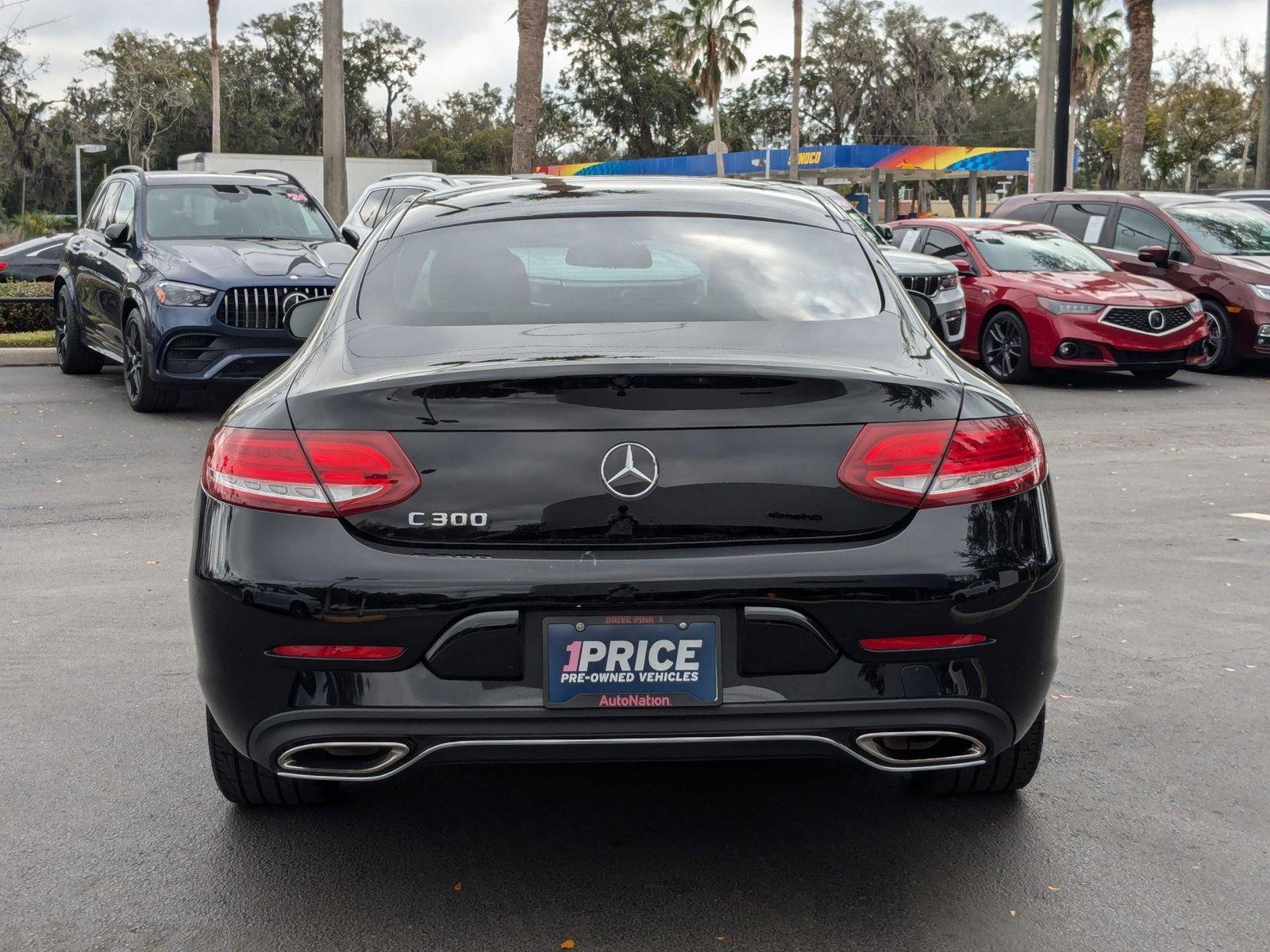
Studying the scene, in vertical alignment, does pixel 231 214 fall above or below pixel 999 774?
above

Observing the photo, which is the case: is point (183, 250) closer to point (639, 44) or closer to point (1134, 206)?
point (1134, 206)

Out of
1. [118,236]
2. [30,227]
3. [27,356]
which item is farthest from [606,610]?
[30,227]

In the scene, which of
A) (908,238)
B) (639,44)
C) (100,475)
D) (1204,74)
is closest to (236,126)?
(639,44)

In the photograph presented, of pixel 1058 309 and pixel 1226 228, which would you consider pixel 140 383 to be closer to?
pixel 1058 309

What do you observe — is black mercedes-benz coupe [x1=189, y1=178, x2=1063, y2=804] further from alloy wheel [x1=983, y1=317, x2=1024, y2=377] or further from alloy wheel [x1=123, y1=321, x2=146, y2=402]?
alloy wheel [x1=983, y1=317, x2=1024, y2=377]

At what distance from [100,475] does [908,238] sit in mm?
9569

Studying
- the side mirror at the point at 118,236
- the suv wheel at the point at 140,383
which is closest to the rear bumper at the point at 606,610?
the suv wheel at the point at 140,383

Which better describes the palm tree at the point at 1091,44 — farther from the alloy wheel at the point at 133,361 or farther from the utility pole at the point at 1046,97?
the alloy wheel at the point at 133,361

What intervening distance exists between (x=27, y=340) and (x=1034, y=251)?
1008cm

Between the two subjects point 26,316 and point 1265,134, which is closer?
→ point 26,316

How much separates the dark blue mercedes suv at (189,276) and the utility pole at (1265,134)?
22742mm

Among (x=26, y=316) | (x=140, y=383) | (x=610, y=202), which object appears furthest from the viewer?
(x=26, y=316)

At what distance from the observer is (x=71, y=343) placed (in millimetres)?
13281

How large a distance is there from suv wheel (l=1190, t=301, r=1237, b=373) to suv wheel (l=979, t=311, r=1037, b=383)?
7.01 feet
